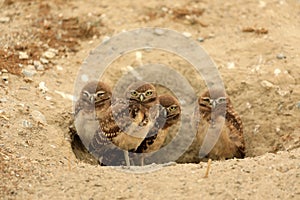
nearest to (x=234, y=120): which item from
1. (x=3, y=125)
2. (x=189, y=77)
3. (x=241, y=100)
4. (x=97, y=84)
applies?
(x=241, y=100)

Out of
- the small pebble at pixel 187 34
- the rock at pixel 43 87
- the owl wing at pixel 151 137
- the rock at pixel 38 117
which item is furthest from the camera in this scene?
the small pebble at pixel 187 34

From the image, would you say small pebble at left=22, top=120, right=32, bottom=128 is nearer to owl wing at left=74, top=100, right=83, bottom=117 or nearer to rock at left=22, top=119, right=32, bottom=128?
rock at left=22, top=119, right=32, bottom=128

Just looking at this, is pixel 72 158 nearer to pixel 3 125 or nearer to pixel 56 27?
pixel 3 125

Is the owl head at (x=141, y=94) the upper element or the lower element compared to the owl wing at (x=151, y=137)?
upper

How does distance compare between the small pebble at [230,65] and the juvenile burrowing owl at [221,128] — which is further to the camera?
the small pebble at [230,65]

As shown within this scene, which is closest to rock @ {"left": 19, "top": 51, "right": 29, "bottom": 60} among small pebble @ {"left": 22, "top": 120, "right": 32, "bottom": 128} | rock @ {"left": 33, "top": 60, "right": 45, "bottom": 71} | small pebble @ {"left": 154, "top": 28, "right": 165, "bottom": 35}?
rock @ {"left": 33, "top": 60, "right": 45, "bottom": 71}

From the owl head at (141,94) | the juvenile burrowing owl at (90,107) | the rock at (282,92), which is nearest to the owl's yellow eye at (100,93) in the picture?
the juvenile burrowing owl at (90,107)

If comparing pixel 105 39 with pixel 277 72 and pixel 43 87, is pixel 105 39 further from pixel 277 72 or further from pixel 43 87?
pixel 277 72

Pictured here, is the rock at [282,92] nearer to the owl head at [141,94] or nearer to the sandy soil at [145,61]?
the sandy soil at [145,61]
